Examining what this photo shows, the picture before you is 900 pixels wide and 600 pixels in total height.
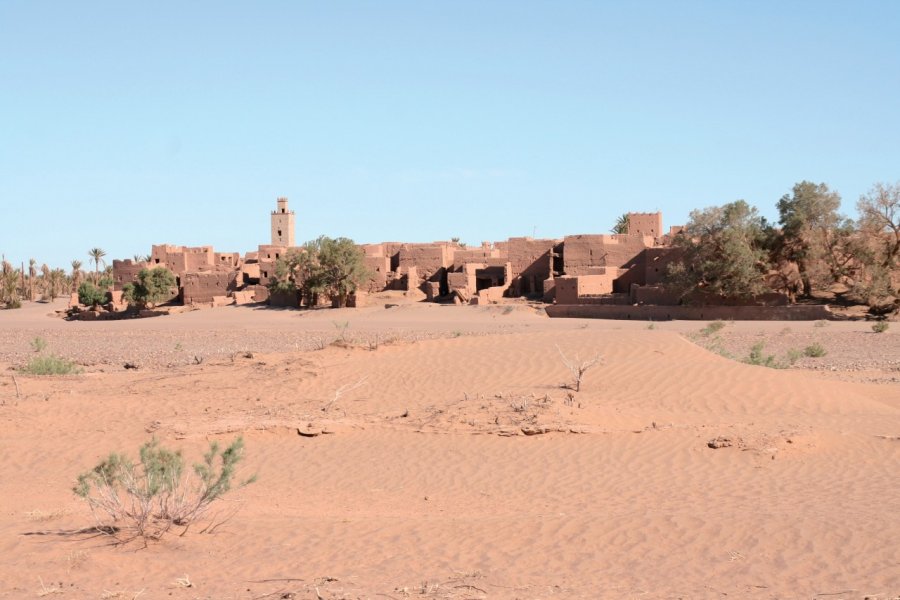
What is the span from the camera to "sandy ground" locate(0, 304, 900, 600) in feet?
20.3

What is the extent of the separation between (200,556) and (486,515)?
2.61 meters

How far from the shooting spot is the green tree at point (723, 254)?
3459 cm

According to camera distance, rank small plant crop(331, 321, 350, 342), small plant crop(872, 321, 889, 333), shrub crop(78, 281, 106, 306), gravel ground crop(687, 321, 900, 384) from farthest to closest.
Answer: shrub crop(78, 281, 106, 306) < small plant crop(872, 321, 889, 333) < small plant crop(331, 321, 350, 342) < gravel ground crop(687, 321, 900, 384)

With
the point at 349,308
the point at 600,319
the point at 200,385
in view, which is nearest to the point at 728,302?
the point at 600,319

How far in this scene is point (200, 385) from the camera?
15.8 metres

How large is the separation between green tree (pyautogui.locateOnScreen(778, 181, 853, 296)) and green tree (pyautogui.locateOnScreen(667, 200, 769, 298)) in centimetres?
137

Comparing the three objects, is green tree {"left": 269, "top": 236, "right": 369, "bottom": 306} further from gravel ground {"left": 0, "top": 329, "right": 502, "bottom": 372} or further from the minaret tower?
the minaret tower

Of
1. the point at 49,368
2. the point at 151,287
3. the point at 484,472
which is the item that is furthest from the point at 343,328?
the point at 484,472

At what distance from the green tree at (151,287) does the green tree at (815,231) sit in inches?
1264

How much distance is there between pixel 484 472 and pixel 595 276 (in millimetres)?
28478

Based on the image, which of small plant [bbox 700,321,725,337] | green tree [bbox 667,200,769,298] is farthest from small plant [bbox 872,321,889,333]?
green tree [bbox 667,200,769,298]

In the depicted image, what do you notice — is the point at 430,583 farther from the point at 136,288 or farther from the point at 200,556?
the point at 136,288

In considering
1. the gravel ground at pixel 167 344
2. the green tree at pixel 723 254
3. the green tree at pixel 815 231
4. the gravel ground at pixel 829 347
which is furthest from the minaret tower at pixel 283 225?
the gravel ground at pixel 829 347

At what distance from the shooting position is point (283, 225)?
8062cm
